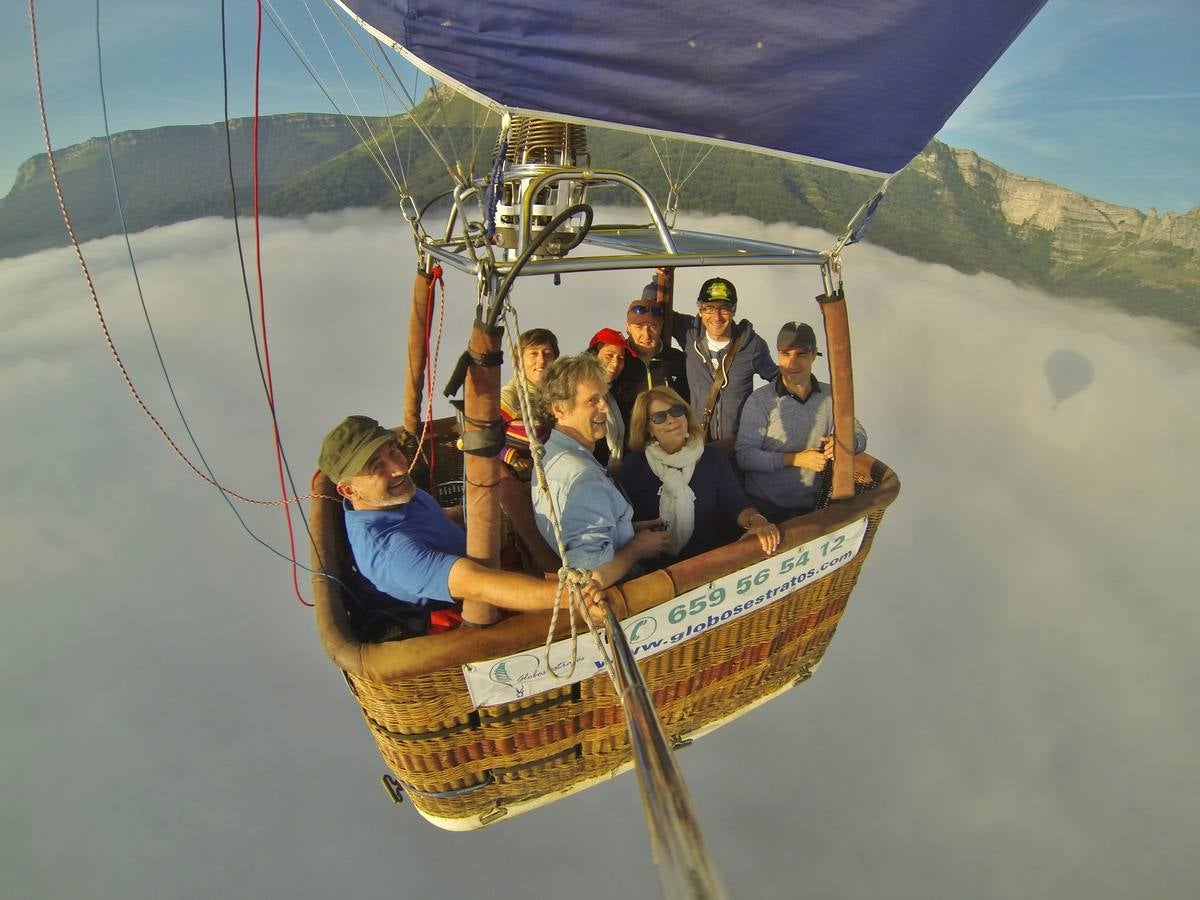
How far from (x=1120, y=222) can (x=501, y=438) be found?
2399 inches

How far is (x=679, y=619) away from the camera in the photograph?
1755 millimetres

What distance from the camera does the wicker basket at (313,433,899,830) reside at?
58.1 inches

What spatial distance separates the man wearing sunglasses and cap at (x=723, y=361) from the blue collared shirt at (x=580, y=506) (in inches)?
49.5

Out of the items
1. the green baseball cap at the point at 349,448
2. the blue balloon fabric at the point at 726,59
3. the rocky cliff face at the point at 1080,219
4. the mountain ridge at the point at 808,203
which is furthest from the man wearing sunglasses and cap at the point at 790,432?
the rocky cliff face at the point at 1080,219

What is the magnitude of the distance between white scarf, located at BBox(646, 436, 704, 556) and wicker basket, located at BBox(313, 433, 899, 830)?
23 centimetres

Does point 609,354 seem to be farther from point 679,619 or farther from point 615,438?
point 679,619

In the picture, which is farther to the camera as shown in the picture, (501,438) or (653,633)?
(653,633)

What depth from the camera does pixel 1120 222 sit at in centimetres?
4522

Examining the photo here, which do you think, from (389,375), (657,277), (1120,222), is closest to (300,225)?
(389,375)

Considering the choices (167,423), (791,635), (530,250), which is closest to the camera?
(530,250)

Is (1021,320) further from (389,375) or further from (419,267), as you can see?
(419,267)

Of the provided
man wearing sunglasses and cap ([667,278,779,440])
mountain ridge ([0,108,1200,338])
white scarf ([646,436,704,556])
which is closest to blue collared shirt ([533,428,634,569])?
white scarf ([646,436,704,556])

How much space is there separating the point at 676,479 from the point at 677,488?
29mm

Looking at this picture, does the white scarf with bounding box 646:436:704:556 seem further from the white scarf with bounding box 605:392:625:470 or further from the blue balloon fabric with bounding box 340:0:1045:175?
the blue balloon fabric with bounding box 340:0:1045:175
